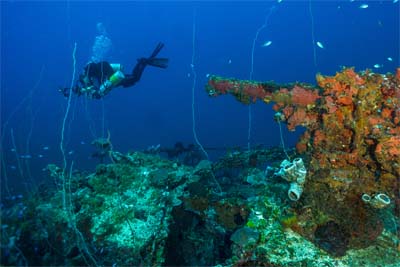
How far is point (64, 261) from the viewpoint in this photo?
3975mm

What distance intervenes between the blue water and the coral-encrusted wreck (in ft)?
177

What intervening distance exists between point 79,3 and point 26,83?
29.1m

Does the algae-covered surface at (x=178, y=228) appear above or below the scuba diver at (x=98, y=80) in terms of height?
below

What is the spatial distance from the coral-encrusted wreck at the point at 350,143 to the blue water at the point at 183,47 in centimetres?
5406

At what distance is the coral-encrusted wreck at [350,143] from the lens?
324 cm

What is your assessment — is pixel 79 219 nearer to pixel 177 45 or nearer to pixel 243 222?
pixel 243 222

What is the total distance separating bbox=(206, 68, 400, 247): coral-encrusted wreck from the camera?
324 centimetres

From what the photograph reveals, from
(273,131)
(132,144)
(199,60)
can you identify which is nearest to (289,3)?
(199,60)

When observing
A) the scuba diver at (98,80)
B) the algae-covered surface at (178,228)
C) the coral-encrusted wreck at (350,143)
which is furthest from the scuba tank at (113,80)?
the coral-encrusted wreck at (350,143)

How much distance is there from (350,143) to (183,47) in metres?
97.3

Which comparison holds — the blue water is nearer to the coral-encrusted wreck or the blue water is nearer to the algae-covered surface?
the algae-covered surface

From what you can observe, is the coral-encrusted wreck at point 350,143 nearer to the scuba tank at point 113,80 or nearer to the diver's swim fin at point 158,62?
the scuba tank at point 113,80

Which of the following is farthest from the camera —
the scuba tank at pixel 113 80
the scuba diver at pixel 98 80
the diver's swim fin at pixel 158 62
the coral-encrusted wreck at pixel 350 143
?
the diver's swim fin at pixel 158 62

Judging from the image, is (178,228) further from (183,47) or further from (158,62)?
(183,47)
